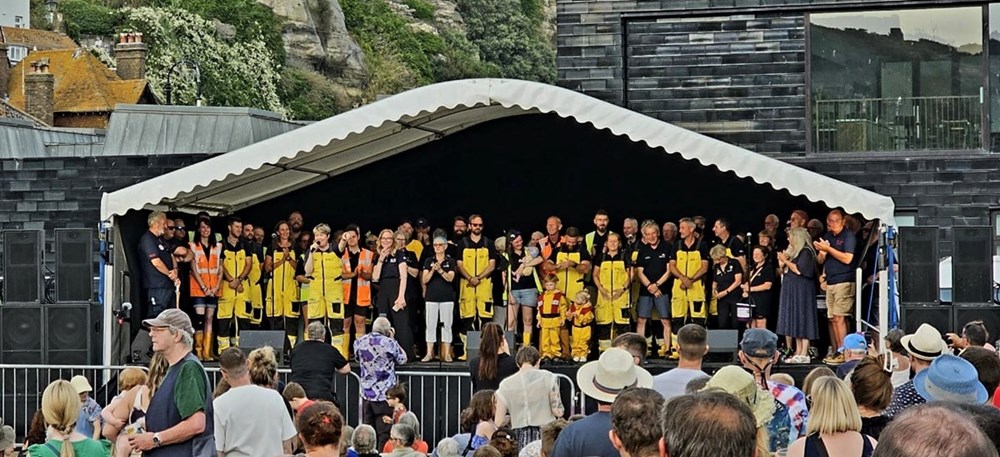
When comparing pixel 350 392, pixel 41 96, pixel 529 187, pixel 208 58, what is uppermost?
pixel 208 58

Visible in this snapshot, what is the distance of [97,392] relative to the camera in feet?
49.9

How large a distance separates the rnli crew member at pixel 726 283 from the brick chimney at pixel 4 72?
53358 millimetres

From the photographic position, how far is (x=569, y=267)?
1664 centimetres

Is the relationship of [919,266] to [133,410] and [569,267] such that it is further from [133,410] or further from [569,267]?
[133,410]

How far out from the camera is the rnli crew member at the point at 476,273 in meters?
16.9

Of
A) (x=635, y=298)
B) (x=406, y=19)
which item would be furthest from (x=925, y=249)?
(x=406, y=19)

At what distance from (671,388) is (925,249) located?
26.6 feet

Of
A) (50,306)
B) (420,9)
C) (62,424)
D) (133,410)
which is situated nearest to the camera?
(62,424)

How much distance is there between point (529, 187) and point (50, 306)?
5.85m

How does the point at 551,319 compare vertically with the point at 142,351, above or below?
above

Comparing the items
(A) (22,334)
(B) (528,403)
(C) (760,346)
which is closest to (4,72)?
(A) (22,334)

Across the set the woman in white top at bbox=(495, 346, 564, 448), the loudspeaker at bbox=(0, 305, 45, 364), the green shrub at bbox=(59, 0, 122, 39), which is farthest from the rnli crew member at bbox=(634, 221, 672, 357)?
the green shrub at bbox=(59, 0, 122, 39)

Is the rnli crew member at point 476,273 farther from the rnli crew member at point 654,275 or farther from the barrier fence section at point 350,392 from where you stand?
the barrier fence section at point 350,392

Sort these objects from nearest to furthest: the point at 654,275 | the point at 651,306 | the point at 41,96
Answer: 1. the point at 654,275
2. the point at 651,306
3. the point at 41,96
